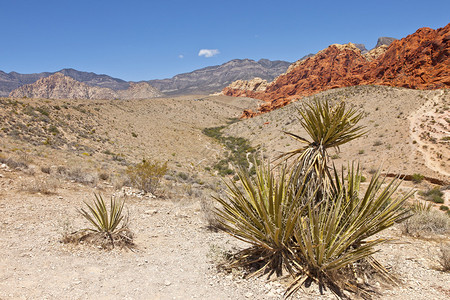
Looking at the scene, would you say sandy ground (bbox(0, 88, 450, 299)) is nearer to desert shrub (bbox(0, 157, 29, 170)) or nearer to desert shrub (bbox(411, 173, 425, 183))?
desert shrub (bbox(0, 157, 29, 170))

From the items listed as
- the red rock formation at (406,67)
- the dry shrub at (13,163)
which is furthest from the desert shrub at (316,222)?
the red rock formation at (406,67)

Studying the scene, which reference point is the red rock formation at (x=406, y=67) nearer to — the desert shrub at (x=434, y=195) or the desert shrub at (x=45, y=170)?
the desert shrub at (x=434, y=195)

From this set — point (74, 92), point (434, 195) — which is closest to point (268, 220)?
point (434, 195)

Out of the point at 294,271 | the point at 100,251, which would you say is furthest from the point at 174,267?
the point at 294,271

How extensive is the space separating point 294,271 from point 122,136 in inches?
1025

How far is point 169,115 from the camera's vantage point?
51.5m

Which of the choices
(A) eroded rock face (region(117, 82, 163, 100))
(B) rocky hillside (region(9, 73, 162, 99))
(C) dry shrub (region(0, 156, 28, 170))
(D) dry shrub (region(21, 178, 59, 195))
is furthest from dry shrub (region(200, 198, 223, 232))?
(B) rocky hillside (region(9, 73, 162, 99))

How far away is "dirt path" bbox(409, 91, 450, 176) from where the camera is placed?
1417 centimetres

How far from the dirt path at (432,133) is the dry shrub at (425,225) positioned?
31.2 feet

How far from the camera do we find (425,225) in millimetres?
5566

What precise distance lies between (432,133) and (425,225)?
52.9 feet

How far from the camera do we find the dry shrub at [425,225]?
5505mm

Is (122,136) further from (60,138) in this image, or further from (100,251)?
(100,251)

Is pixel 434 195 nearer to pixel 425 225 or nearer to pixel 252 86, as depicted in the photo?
pixel 425 225
